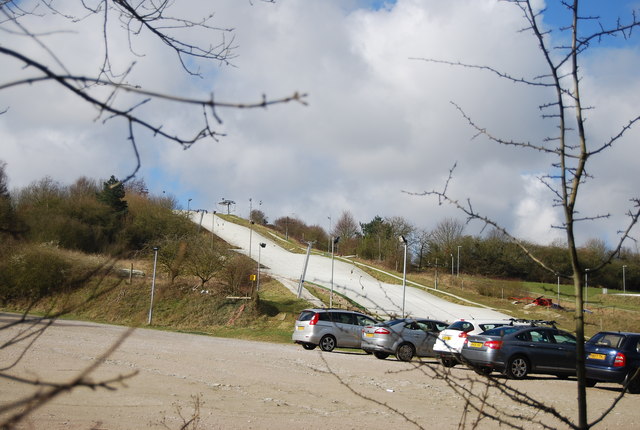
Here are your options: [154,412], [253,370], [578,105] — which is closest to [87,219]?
[578,105]

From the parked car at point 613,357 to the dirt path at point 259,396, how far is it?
441 millimetres

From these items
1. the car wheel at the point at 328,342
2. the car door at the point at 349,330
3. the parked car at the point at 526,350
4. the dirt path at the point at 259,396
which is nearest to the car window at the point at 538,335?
the parked car at the point at 526,350

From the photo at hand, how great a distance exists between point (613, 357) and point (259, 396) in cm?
929

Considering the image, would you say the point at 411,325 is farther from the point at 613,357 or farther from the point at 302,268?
the point at 302,268

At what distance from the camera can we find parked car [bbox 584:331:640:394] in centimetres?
1478

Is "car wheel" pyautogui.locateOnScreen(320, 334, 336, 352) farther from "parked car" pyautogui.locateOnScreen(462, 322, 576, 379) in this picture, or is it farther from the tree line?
the tree line

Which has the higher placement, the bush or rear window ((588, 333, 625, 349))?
the bush

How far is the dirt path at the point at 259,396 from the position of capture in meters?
8.32

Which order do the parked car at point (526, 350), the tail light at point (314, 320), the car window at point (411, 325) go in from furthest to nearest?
the tail light at point (314, 320) < the parked car at point (526, 350) < the car window at point (411, 325)

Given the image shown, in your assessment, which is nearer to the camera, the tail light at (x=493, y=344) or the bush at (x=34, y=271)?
the bush at (x=34, y=271)

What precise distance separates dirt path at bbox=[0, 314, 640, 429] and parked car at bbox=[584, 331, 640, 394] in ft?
1.45

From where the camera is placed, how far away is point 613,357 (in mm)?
14961

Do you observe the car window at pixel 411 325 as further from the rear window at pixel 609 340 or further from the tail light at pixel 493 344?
the rear window at pixel 609 340

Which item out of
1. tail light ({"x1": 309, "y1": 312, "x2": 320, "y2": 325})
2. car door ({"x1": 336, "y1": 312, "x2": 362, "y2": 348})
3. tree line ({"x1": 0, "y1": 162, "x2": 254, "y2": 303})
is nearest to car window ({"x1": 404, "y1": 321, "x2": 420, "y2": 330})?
car door ({"x1": 336, "y1": 312, "x2": 362, "y2": 348})
